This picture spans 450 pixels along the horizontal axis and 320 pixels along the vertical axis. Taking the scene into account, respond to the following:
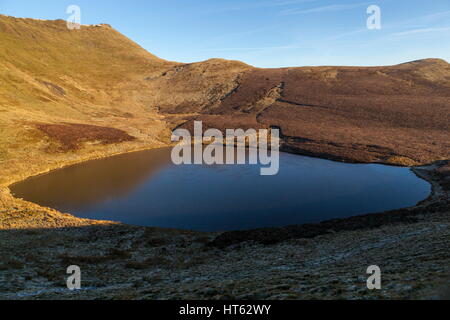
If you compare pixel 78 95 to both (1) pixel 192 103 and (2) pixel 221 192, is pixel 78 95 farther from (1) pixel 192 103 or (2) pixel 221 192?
(2) pixel 221 192

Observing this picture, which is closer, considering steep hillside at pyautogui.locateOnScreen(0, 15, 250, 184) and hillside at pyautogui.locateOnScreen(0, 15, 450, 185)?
steep hillside at pyautogui.locateOnScreen(0, 15, 250, 184)

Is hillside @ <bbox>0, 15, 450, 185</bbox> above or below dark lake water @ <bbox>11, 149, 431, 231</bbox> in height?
above

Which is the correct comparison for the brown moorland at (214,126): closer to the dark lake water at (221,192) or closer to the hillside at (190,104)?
the hillside at (190,104)

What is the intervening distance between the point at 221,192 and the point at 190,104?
9749cm

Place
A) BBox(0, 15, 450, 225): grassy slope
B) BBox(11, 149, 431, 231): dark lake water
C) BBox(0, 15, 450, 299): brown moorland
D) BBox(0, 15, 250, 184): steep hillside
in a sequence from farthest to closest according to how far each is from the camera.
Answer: BBox(0, 15, 450, 225): grassy slope < BBox(0, 15, 250, 184): steep hillside < BBox(11, 149, 431, 231): dark lake water < BBox(0, 15, 450, 299): brown moorland

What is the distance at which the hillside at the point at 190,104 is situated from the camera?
67.6 metres

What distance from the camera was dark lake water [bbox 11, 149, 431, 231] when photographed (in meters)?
35.3

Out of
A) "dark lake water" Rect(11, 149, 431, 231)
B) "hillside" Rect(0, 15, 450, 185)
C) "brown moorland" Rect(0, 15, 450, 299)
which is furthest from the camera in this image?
"hillside" Rect(0, 15, 450, 185)

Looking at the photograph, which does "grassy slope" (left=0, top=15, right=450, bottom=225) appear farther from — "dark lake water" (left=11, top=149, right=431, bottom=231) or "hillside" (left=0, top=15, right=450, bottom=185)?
"dark lake water" (left=11, top=149, right=431, bottom=231)

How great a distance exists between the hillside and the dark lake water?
10.4 metres

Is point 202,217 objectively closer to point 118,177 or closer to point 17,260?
point 17,260

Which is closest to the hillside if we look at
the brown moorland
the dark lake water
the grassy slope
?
the grassy slope

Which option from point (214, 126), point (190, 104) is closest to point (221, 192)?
point (214, 126)

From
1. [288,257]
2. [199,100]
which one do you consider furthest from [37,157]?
[199,100]
